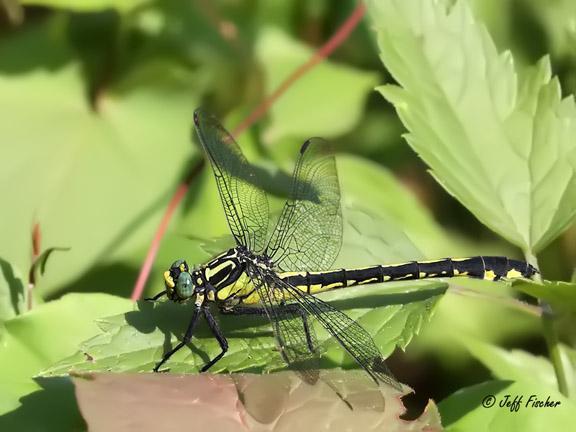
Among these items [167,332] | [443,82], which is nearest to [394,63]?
[443,82]

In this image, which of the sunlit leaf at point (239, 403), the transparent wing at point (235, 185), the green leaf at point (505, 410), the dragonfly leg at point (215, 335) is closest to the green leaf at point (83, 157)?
the transparent wing at point (235, 185)

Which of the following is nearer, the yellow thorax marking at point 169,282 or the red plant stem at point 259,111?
the yellow thorax marking at point 169,282

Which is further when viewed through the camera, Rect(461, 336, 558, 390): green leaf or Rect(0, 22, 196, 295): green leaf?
Rect(0, 22, 196, 295): green leaf

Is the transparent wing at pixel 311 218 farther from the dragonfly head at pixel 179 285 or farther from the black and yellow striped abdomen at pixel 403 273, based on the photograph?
the dragonfly head at pixel 179 285

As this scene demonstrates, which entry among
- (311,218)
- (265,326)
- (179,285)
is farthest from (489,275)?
(179,285)

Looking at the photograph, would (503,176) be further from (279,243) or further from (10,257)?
(10,257)

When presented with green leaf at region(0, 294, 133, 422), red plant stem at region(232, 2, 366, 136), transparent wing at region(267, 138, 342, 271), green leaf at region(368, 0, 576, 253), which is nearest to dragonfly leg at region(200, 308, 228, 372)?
green leaf at region(0, 294, 133, 422)

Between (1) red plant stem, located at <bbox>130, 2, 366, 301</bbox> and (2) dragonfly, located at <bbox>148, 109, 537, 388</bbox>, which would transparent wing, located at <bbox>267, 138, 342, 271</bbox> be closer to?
(2) dragonfly, located at <bbox>148, 109, 537, 388</bbox>

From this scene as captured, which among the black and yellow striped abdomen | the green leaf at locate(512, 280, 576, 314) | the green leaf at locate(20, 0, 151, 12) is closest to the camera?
the green leaf at locate(512, 280, 576, 314)
